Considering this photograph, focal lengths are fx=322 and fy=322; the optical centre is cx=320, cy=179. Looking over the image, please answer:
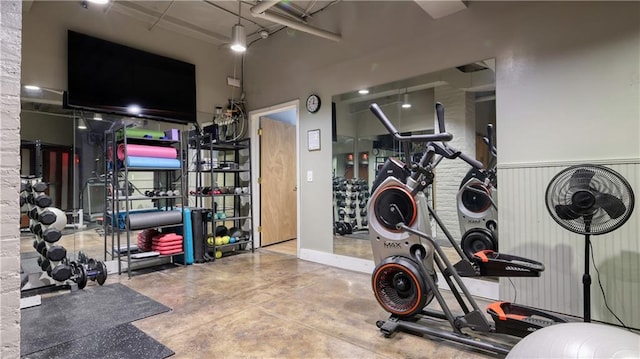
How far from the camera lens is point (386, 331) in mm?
2260

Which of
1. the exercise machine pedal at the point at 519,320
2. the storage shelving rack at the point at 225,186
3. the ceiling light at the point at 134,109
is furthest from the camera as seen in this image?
the storage shelving rack at the point at 225,186

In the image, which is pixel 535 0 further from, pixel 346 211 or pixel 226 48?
pixel 226 48

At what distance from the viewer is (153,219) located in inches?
158

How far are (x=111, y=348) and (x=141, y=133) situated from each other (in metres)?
2.83

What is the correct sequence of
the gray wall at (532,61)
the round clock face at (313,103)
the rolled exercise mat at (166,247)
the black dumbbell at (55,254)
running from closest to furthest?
the gray wall at (532,61) < the black dumbbell at (55,254) < the rolled exercise mat at (166,247) < the round clock face at (313,103)

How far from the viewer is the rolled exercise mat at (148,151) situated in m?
3.88

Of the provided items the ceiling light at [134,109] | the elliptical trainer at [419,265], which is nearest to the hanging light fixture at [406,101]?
the elliptical trainer at [419,265]

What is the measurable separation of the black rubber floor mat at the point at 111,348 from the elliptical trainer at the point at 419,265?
62.0 inches

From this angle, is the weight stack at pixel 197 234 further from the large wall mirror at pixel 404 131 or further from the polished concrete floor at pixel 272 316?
→ the large wall mirror at pixel 404 131

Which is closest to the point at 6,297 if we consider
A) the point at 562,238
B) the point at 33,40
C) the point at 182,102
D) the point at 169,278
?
the point at 169,278

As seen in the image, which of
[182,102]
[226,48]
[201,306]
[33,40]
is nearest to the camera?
[201,306]

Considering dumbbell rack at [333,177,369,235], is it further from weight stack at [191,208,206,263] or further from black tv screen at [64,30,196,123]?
black tv screen at [64,30,196,123]

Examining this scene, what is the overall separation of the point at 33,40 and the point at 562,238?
5705mm

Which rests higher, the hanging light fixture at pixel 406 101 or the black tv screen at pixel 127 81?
the black tv screen at pixel 127 81
